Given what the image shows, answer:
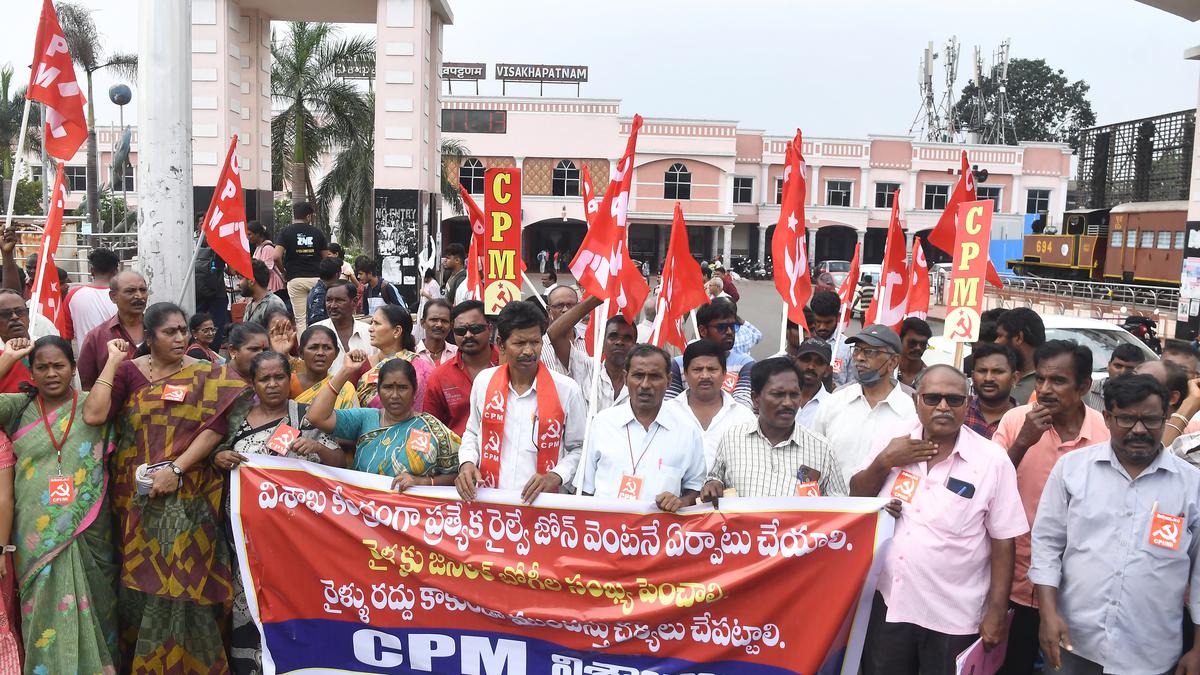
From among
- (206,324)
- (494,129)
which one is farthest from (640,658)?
(494,129)

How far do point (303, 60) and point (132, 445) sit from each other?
77.8ft

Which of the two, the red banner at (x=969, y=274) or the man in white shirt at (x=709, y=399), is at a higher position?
the red banner at (x=969, y=274)

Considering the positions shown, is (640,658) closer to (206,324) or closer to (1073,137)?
(206,324)

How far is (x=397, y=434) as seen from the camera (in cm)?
461

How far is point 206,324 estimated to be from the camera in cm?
636

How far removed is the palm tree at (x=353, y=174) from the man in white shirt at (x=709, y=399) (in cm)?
2309

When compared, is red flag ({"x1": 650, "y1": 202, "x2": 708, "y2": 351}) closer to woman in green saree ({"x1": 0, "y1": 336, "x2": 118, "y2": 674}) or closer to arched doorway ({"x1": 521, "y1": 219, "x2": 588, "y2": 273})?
woman in green saree ({"x1": 0, "y1": 336, "x2": 118, "y2": 674})

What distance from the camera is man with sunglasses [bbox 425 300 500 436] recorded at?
17.5ft

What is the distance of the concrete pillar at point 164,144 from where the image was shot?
7738 mm

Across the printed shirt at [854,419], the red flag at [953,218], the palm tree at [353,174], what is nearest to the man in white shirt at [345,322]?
the printed shirt at [854,419]

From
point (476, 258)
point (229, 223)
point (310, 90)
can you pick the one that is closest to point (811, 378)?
point (476, 258)

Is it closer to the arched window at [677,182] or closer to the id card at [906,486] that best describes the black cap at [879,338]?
the id card at [906,486]

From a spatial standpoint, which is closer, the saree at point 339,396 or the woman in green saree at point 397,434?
the woman in green saree at point 397,434

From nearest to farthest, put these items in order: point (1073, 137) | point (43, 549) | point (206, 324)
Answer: point (43, 549) → point (206, 324) → point (1073, 137)
